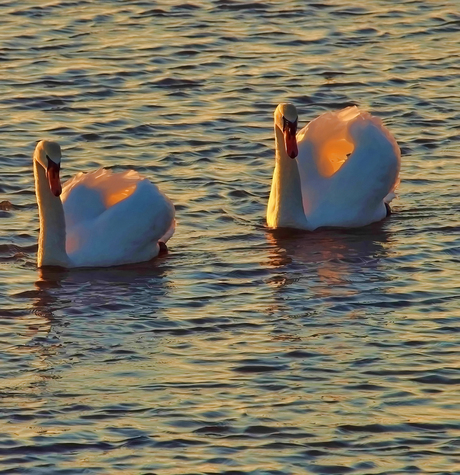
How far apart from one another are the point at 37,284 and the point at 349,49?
8394 mm

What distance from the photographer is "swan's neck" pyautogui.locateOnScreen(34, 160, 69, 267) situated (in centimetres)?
1360

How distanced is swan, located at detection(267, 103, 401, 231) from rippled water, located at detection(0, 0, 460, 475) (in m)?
0.23

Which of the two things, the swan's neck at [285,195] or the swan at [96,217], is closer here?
the swan at [96,217]

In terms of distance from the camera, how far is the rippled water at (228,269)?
389 inches

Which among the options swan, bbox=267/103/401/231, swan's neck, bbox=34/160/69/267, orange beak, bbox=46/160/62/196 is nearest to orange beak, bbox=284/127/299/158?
swan, bbox=267/103/401/231

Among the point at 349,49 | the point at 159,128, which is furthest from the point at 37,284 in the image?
the point at 349,49

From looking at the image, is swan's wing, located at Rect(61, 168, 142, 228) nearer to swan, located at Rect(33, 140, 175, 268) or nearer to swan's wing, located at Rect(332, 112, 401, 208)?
swan, located at Rect(33, 140, 175, 268)

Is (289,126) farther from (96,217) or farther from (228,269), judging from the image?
(96,217)

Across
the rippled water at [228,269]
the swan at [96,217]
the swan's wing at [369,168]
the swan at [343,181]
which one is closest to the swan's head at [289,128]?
the swan at [343,181]

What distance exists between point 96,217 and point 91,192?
245 mm

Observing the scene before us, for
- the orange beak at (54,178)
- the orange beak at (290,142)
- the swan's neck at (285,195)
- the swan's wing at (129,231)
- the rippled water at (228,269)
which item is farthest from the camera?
the swan's neck at (285,195)

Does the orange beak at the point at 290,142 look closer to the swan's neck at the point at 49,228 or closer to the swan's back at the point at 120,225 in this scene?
the swan's back at the point at 120,225

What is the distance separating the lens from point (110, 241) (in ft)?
45.3

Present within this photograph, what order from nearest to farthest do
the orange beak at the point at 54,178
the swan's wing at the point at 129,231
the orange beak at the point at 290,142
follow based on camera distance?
the orange beak at the point at 54,178 → the swan's wing at the point at 129,231 → the orange beak at the point at 290,142
